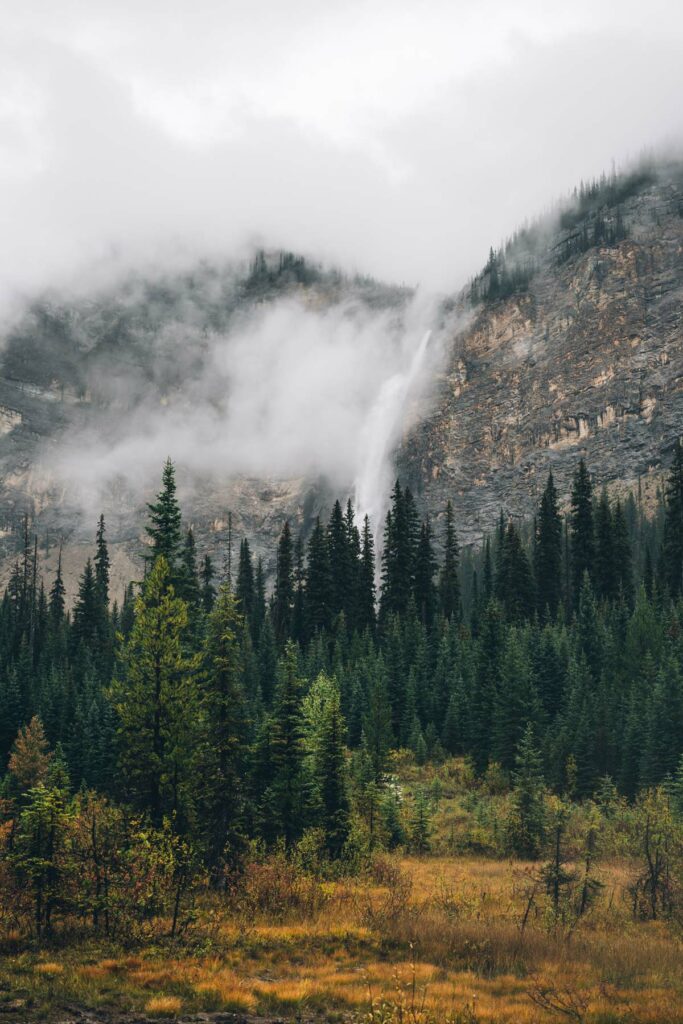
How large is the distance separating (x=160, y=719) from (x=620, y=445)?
146790mm

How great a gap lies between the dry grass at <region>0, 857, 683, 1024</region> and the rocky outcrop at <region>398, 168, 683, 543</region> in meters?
139

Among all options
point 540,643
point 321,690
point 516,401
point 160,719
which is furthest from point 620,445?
→ point 160,719

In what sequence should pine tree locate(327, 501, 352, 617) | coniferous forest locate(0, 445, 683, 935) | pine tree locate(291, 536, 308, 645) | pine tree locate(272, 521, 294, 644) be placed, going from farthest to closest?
pine tree locate(272, 521, 294, 644) < pine tree locate(327, 501, 352, 617) < pine tree locate(291, 536, 308, 645) < coniferous forest locate(0, 445, 683, 935)

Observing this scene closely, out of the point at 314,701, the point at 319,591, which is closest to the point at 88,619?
the point at 319,591

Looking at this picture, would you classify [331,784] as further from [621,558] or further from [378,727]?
[621,558]

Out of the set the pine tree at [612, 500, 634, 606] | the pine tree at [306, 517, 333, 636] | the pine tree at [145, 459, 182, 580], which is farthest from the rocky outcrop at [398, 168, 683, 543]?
the pine tree at [145, 459, 182, 580]

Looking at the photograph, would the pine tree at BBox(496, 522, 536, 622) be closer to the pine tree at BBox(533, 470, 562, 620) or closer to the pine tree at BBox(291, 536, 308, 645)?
the pine tree at BBox(533, 470, 562, 620)

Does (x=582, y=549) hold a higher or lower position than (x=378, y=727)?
higher

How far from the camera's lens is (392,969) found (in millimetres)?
16422

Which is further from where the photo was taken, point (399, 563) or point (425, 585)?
point (399, 563)

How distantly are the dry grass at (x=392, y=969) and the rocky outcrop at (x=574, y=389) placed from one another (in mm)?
139445

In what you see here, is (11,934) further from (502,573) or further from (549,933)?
(502,573)

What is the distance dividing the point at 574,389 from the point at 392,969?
554 ft

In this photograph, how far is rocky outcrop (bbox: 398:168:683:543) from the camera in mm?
159875
